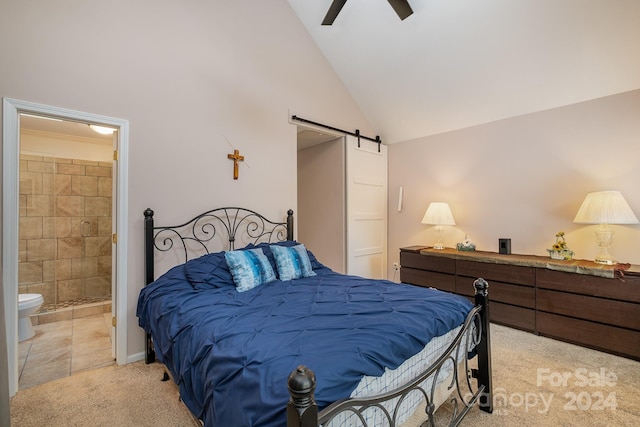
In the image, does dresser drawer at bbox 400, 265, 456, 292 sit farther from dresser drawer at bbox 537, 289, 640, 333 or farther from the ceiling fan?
the ceiling fan

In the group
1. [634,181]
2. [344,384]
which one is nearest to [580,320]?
[634,181]

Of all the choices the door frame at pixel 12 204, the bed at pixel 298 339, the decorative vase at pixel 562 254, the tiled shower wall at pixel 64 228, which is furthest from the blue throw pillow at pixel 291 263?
Result: the tiled shower wall at pixel 64 228

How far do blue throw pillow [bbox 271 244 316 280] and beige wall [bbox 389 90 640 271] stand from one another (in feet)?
7.33

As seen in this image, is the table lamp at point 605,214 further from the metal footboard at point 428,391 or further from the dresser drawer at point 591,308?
the metal footboard at point 428,391

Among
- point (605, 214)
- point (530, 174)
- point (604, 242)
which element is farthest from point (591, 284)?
point (530, 174)

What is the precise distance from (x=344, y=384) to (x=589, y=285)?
2750 mm

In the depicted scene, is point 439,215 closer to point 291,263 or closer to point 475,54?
point 475,54

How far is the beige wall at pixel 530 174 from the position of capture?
277 cm

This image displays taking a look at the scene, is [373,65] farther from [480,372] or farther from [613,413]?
[613,413]

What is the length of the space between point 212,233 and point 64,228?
2.51m

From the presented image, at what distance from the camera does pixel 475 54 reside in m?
3.05

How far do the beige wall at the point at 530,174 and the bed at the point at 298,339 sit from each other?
6.17 ft

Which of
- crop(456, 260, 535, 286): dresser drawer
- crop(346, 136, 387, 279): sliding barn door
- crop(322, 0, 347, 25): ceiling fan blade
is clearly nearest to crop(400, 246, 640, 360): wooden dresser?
crop(456, 260, 535, 286): dresser drawer

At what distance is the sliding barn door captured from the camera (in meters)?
4.12
